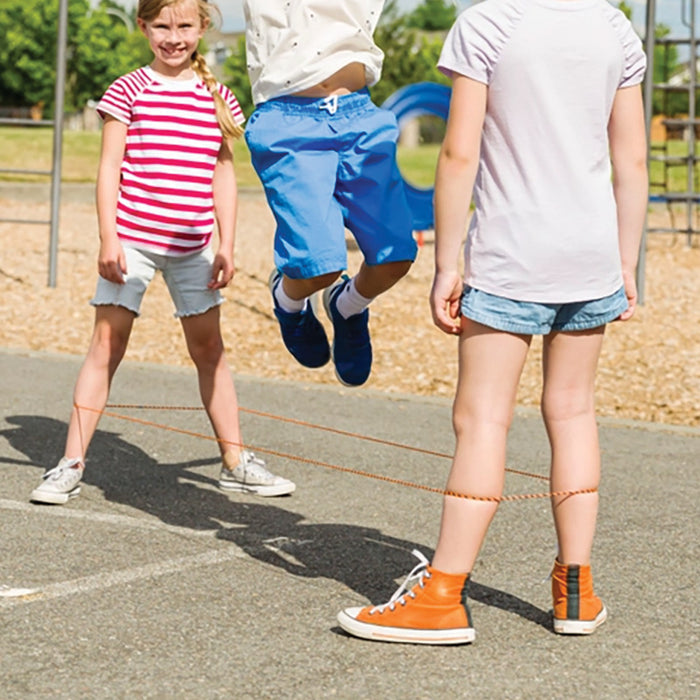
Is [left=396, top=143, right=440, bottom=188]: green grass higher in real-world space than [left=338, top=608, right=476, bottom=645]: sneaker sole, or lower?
higher

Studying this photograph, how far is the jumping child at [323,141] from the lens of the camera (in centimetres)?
464

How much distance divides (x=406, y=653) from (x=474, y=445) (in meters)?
0.58

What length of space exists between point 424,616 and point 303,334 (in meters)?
1.78

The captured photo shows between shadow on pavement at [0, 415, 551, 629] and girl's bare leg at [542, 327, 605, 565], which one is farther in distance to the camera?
shadow on pavement at [0, 415, 551, 629]

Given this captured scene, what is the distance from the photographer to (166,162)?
5453 millimetres

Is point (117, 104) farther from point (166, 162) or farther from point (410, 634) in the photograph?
point (410, 634)

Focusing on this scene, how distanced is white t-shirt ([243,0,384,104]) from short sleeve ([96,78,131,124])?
666 millimetres

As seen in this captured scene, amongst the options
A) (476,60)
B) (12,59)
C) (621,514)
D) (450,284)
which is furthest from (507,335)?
(12,59)

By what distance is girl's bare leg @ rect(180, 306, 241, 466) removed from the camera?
5.64 meters

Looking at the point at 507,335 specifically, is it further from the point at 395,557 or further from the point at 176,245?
the point at 176,245

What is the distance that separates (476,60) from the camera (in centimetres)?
356

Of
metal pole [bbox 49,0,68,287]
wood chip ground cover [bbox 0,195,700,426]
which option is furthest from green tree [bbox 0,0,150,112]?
metal pole [bbox 49,0,68,287]

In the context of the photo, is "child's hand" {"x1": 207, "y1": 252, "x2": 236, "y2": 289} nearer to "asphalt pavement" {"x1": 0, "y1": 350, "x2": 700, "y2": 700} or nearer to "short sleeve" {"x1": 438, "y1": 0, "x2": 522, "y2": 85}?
"asphalt pavement" {"x1": 0, "y1": 350, "x2": 700, "y2": 700}

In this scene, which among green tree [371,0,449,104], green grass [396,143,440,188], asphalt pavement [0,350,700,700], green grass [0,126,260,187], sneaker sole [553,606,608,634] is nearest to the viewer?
asphalt pavement [0,350,700,700]
